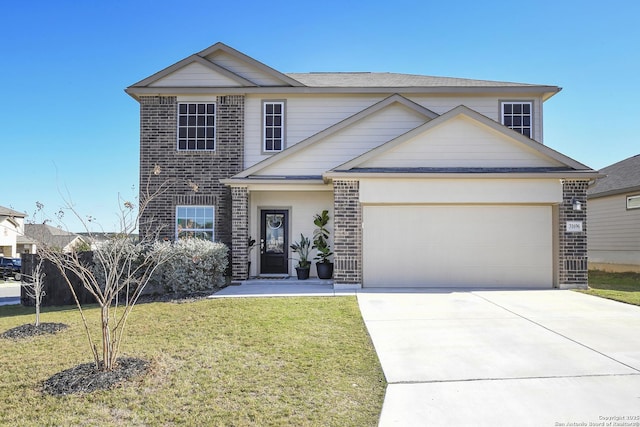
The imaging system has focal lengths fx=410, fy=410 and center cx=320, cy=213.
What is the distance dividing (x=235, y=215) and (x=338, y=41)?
8.11 meters

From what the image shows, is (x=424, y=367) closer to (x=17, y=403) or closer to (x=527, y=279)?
(x=17, y=403)

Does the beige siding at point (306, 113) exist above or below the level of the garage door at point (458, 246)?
above

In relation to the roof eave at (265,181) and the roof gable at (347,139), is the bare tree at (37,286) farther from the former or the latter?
the roof gable at (347,139)

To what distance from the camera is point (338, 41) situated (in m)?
15.5

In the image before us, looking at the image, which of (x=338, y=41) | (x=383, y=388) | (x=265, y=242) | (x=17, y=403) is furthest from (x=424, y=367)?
(x=338, y=41)

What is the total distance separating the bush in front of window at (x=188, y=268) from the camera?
408 inches

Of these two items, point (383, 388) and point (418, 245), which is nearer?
point (383, 388)

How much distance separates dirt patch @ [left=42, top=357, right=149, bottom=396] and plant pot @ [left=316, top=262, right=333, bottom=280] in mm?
7723

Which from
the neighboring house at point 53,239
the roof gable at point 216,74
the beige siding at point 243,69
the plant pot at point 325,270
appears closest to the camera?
the neighboring house at point 53,239

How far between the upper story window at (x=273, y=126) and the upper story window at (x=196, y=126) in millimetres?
1726

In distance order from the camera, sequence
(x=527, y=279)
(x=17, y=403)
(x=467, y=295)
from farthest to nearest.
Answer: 1. (x=527, y=279)
2. (x=467, y=295)
3. (x=17, y=403)

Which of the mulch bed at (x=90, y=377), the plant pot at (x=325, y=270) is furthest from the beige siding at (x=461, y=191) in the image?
the mulch bed at (x=90, y=377)

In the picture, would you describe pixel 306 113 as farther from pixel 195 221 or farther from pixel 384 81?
pixel 195 221

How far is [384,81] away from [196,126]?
697 cm
